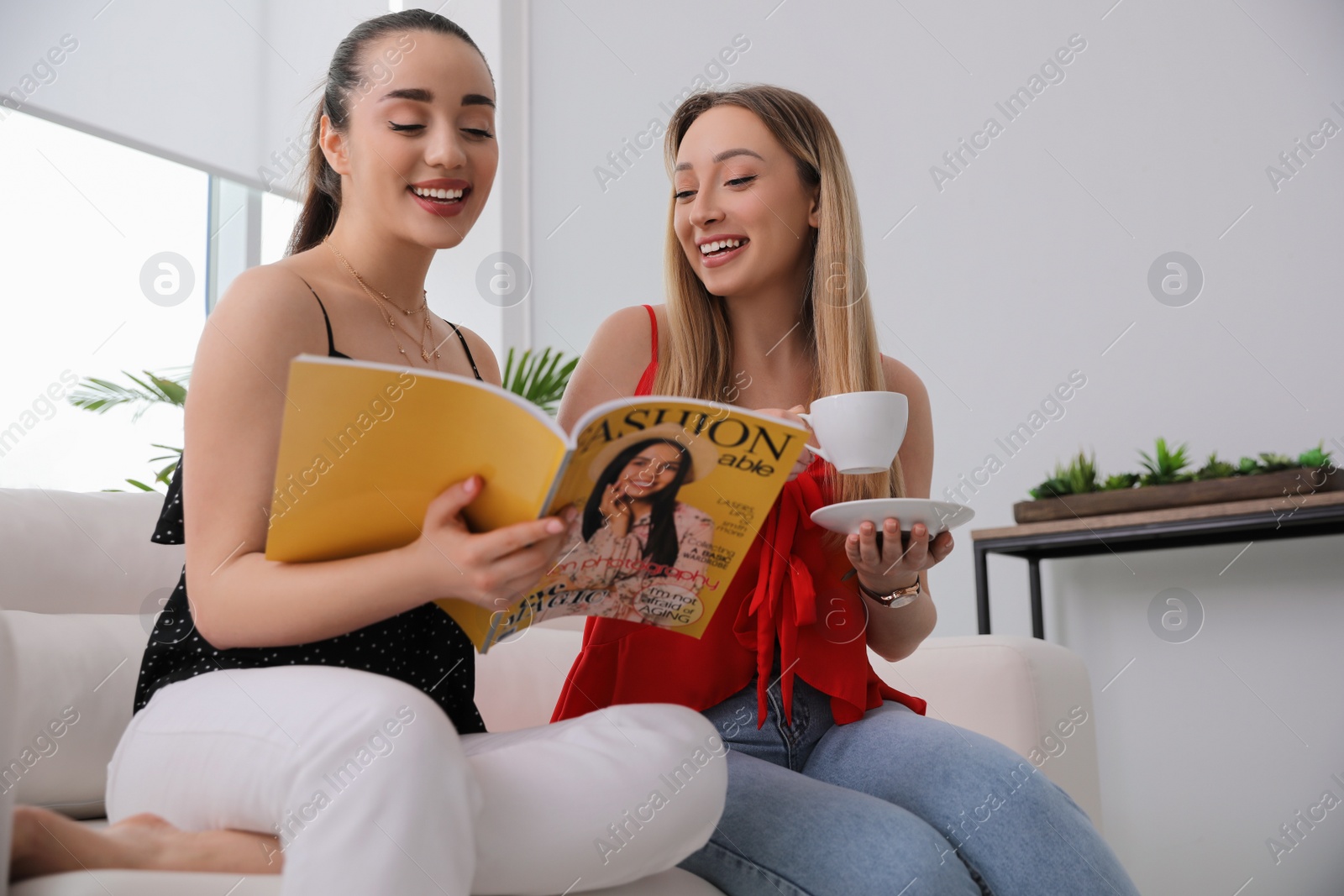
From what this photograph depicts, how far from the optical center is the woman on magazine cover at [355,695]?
0.64 meters

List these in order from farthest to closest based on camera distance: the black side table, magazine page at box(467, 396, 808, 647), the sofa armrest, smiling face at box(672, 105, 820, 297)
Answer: the black side table → the sofa armrest → smiling face at box(672, 105, 820, 297) → magazine page at box(467, 396, 808, 647)

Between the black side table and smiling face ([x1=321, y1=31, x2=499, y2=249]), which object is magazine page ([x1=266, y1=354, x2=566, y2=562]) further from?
the black side table

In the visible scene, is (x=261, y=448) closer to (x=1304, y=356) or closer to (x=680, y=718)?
(x=680, y=718)

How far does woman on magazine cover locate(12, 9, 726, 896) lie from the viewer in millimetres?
638

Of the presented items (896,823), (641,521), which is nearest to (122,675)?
(641,521)

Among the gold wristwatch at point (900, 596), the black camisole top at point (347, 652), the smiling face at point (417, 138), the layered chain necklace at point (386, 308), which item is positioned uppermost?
the smiling face at point (417, 138)

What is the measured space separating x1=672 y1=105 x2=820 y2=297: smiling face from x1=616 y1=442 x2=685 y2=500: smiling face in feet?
1.62

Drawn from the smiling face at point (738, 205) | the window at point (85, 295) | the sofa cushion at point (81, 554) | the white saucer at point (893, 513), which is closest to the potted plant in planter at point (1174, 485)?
the smiling face at point (738, 205)

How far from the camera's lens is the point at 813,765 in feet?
3.50

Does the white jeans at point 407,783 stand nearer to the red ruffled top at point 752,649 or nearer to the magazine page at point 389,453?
the magazine page at point 389,453

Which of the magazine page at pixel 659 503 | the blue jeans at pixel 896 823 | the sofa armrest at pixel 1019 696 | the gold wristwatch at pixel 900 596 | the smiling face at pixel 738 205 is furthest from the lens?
the sofa armrest at pixel 1019 696

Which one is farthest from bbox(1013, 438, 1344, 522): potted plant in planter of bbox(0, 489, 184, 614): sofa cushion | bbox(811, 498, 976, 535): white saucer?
bbox(0, 489, 184, 614): sofa cushion

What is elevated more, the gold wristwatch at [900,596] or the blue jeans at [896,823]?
the gold wristwatch at [900,596]

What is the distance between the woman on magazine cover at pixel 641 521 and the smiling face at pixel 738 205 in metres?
0.48
